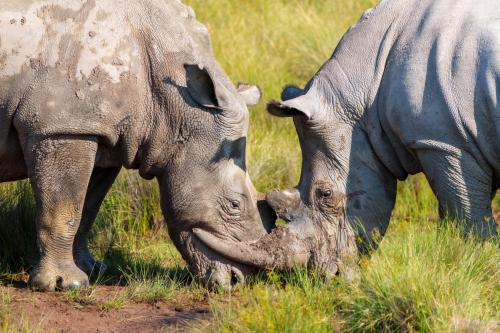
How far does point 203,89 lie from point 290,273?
1.35 meters

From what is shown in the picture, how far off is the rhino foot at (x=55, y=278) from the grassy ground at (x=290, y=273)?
12cm

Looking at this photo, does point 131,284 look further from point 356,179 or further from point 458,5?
point 458,5

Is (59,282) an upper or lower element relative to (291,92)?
lower

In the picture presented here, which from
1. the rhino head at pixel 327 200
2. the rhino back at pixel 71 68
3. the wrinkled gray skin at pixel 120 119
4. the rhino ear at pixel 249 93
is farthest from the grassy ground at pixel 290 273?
the rhino ear at pixel 249 93

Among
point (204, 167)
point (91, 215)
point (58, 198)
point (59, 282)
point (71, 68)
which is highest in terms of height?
point (71, 68)

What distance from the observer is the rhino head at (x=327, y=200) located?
755 cm

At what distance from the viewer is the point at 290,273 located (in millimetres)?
7672

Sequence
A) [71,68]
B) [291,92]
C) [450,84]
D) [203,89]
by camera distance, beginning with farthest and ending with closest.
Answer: [291,92] < [203,89] < [71,68] < [450,84]

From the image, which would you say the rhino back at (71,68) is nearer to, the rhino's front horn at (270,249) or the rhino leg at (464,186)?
the rhino's front horn at (270,249)

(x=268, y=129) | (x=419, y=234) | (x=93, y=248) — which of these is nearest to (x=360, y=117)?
(x=419, y=234)

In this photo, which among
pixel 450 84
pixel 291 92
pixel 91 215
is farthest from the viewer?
pixel 91 215

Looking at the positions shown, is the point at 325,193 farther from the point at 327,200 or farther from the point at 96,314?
the point at 96,314

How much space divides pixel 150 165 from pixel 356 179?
1.37 m

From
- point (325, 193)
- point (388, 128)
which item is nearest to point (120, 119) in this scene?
point (325, 193)
